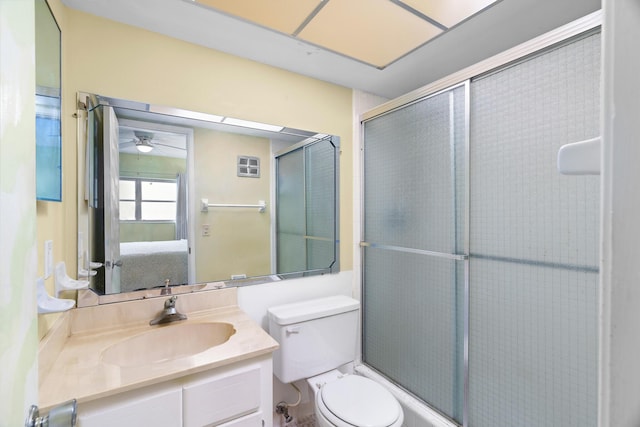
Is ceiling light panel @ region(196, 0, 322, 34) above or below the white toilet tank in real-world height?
above

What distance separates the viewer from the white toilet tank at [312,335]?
1.57 meters

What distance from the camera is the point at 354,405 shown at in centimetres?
136

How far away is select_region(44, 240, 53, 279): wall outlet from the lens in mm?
998

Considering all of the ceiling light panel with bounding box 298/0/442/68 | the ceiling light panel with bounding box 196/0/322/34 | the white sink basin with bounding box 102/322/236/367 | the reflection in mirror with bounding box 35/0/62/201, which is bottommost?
the white sink basin with bounding box 102/322/236/367

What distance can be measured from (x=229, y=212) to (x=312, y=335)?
2.78ft

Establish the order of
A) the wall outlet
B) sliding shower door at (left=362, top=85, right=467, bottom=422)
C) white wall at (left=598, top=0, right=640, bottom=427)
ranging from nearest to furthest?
1. white wall at (left=598, top=0, right=640, bottom=427)
2. the wall outlet
3. sliding shower door at (left=362, top=85, right=467, bottom=422)

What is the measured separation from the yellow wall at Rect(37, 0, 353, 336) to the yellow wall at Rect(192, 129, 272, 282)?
6.7 inches

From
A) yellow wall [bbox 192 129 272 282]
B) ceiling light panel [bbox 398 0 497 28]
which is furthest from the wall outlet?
ceiling light panel [bbox 398 0 497 28]

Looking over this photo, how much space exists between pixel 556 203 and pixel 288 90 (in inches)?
59.2

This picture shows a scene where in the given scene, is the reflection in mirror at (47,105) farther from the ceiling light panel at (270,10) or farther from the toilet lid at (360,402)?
the toilet lid at (360,402)

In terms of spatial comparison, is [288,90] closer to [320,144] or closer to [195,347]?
[320,144]

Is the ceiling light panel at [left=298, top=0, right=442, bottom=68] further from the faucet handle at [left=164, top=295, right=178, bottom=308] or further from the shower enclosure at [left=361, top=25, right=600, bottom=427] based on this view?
the faucet handle at [left=164, top=295, right=178, bottom=308]

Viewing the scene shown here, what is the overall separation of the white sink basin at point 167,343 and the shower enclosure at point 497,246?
1074 mm

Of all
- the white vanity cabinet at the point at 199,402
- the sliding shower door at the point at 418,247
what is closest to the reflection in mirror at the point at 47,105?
the white vanity cabinet at the point at 199,402
